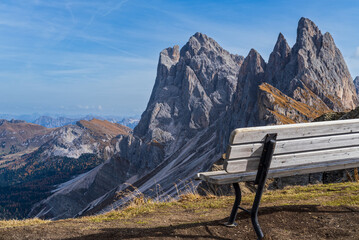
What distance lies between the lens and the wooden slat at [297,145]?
521 centimetres

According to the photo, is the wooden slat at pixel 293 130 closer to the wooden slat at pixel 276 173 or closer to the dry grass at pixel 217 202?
the wooden slat at pixel 276 173

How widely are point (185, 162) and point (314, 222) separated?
136005 millimetres

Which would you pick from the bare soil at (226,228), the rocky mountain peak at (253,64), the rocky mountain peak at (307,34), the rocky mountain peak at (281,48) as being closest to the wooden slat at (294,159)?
the bare soil at (226,228)

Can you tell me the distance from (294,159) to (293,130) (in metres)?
0.72

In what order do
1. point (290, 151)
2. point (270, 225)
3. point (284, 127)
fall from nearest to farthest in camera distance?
point (284, 127)
point (290, 151)
point (270, 225)

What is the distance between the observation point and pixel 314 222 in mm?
6555

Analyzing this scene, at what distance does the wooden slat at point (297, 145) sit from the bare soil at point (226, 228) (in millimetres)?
1730

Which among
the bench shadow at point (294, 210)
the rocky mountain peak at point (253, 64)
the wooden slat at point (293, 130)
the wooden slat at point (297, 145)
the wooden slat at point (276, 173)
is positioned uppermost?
the rocky mountain peak at point (253, 64)

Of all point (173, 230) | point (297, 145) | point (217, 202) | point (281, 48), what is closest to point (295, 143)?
point (297, 145)

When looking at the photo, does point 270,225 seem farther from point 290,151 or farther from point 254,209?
point 290,151

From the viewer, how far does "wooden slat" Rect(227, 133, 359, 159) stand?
5.21m

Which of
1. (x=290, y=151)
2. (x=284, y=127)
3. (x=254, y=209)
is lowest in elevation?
(x=254, y=209)

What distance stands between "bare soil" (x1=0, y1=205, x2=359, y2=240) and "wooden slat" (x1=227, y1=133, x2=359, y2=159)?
1730mm

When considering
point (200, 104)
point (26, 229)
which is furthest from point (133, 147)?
point (26, 229)
